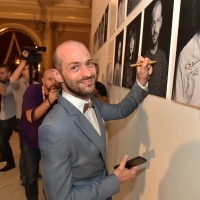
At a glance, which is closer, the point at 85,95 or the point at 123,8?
the point at 85,95

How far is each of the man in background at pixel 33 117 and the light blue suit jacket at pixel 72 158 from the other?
2.23ft

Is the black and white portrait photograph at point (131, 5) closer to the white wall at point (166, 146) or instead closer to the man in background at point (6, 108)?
the white wall at point (166, 146)

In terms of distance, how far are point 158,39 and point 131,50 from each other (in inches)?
16.5

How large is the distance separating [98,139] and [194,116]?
42 centimetres

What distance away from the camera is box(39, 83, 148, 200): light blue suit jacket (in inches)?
35.7

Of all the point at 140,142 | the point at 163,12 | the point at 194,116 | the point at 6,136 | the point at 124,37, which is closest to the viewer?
the point at 194,116

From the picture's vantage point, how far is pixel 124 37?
1.59m

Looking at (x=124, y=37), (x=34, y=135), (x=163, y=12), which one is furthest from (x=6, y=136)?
(x=163, y=12)

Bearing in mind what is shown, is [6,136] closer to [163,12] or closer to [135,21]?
[135,21]

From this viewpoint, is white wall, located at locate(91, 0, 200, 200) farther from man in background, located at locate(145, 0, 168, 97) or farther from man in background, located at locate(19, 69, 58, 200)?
man in background, located at locate(19, 69, 58, 200)

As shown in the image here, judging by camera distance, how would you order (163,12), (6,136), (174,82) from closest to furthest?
1. (174,82)
2. (163,12)
3. (6,136)

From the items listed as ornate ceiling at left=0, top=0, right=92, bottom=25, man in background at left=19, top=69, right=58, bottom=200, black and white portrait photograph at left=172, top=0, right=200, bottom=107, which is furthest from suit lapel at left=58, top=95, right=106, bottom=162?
ornate ceiling at left=0, top=0, right=92, bottom=25

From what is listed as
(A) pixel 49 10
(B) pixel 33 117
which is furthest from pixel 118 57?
(A) pixel 49 10

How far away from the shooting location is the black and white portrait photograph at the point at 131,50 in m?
1.31
